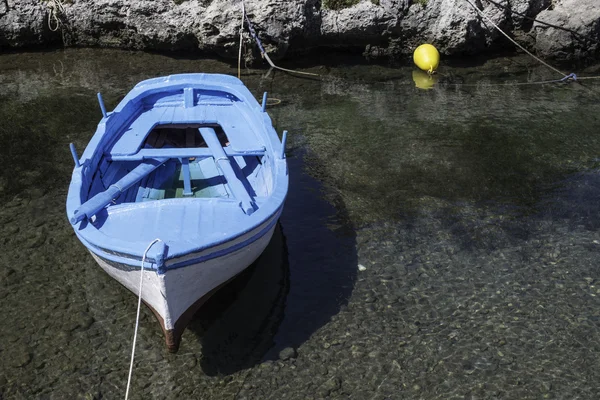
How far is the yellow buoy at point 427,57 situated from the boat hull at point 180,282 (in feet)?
30.7

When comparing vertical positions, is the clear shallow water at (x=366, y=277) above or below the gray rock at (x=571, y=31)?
below

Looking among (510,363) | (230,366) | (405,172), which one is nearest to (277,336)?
(230,366)

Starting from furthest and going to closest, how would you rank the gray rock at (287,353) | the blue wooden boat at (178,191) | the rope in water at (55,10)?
the rope in water at (55,10)
the gray rock at (287,353)
the blue wooden boat at (178,191)

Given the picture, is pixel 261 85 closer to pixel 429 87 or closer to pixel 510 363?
pixel 429 87

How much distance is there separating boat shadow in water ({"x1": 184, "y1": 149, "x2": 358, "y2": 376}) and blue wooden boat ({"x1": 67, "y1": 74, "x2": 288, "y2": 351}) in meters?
0.74

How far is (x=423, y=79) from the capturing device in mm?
14234

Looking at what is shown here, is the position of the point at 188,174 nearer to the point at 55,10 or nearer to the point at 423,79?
the point at 423,79

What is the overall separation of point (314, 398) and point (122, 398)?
77.3 inches

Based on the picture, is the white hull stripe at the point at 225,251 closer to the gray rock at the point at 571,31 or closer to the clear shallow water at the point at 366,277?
the clear shallow water at the point at 366,277

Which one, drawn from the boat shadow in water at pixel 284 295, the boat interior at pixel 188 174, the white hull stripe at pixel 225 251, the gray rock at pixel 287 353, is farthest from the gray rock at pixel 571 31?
the gray rock at pixel 287 353

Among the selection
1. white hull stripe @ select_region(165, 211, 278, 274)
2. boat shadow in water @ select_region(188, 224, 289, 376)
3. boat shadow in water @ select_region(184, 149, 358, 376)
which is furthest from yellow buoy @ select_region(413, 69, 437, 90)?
white hull stripe @ select_region(165, 211, 278, 274)

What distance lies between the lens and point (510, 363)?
6.17m

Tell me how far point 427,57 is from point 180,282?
10.5 m

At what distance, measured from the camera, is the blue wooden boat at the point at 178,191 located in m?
5.55
